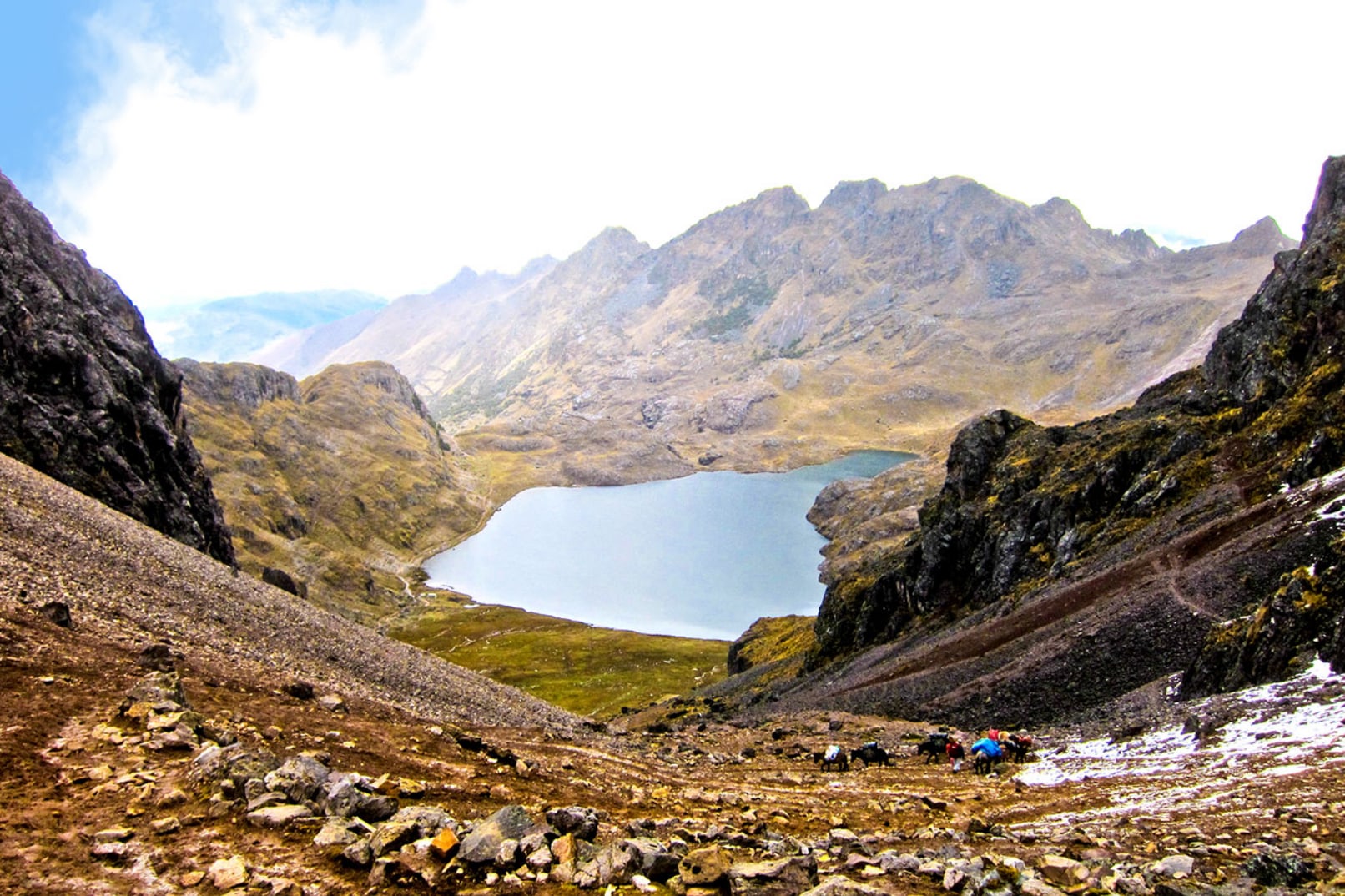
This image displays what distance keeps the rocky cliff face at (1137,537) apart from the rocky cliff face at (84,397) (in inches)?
2829

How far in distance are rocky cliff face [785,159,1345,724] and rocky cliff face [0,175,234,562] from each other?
71.9 meters

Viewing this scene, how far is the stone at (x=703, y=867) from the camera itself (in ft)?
41.8

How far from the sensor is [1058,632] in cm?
4709

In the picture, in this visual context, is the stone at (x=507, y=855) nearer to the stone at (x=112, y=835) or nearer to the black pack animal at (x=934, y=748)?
the stone at (x=112, y=835)

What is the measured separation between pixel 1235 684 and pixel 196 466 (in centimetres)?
10133

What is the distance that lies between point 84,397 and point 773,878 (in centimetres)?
8862

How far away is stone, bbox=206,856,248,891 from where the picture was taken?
1180 cm

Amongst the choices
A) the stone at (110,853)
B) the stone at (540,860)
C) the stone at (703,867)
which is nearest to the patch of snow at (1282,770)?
the stone at (703,867)

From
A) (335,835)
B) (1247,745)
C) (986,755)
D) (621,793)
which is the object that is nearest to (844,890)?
(335,835)

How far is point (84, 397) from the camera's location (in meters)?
74.1

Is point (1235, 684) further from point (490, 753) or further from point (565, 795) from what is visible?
point (490, 753)

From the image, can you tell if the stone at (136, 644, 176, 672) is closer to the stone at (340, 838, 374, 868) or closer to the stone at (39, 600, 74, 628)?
the stone at (39, 600, 74, 628)

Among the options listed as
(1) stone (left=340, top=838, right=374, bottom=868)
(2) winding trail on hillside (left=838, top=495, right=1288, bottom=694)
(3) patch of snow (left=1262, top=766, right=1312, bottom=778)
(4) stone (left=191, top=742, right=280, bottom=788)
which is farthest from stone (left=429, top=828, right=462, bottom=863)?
(2) winding trail on hillside (left=838, top=495, right=1288, bottom=694)

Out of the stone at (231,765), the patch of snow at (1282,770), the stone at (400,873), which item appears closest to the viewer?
the stone at (400,873)
